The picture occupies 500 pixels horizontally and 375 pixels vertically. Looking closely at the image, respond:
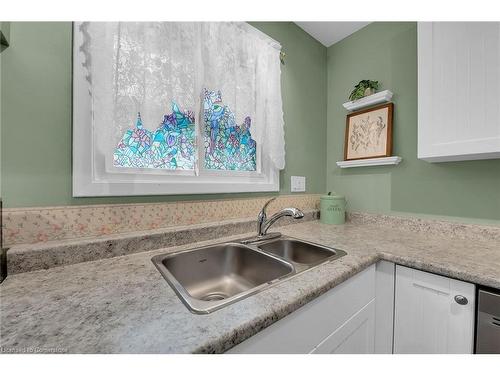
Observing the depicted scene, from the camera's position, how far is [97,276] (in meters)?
0.68

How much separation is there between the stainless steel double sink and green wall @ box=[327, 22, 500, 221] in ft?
2.71

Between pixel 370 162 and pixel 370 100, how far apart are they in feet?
1.47

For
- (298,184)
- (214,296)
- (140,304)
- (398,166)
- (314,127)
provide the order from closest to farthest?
(140,304) → (214,296) → (398,166) → (298,184) → (314,127)

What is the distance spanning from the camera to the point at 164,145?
3.69ft

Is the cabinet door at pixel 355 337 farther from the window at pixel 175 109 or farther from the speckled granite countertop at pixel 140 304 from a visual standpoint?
the window at pixel 175 109

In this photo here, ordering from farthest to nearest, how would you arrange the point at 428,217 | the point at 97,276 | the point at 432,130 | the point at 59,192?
the point at 428,217
the point at 432,130
the point at 59,192
the point at 97,276

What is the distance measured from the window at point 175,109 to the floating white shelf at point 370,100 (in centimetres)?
62

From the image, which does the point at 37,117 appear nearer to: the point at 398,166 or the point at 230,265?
the point at 230,265

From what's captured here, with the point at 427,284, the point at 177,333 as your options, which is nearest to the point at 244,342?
the point at 177,333

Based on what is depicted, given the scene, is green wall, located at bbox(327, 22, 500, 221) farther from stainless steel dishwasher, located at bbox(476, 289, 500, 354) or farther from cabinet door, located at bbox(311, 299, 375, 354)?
cabinet door, located at bbox(311, 299, 375, 354)

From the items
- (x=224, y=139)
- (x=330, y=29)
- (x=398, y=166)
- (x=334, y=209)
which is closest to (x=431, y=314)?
(x=334, y=209)

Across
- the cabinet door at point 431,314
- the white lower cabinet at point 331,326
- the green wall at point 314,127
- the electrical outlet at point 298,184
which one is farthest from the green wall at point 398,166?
the white lower cabinet at point 331,326

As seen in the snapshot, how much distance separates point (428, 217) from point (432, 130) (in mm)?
575

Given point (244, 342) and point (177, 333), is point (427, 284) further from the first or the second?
point (177, 333)
